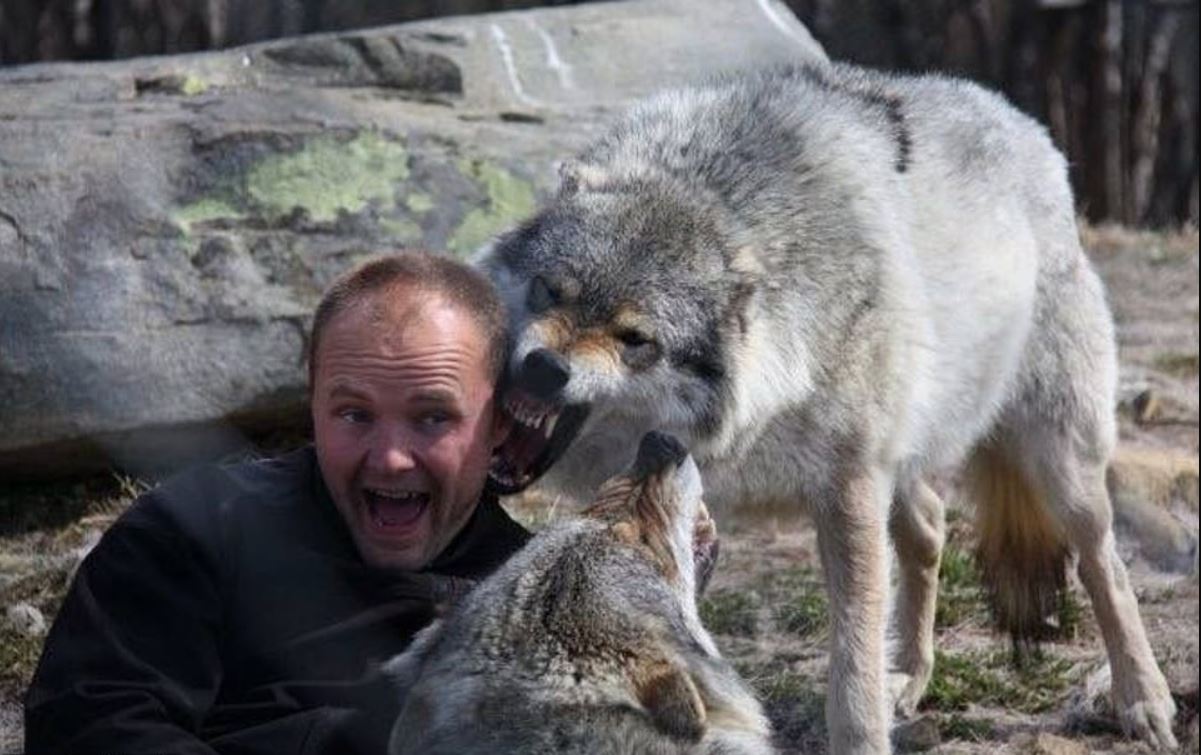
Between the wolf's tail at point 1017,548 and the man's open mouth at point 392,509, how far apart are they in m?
2.77

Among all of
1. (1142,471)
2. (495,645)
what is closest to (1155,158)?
(1142,471)

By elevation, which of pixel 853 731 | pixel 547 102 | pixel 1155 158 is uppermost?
pixel 547 102

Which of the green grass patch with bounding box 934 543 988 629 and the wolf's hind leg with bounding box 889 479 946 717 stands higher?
the wolf's hind leg with bounding box 889 479 946 717

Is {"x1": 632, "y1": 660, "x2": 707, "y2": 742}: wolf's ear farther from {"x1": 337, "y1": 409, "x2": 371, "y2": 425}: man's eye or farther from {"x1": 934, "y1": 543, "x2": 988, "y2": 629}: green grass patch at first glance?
{"x1": 934, "y1": 543, "x2": 988, "y2": 629}: green grass patch

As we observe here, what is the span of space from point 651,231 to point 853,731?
4.15 feet

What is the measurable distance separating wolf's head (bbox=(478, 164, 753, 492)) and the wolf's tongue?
55 centimetres

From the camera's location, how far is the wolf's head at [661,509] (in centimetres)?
371

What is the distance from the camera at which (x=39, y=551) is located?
633 centimetres

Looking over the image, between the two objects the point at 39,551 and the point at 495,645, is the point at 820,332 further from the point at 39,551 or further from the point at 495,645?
the point at 39,551

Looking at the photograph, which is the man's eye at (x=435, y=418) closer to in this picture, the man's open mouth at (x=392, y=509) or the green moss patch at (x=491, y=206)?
the man's open mouth at (x=392, y=509)

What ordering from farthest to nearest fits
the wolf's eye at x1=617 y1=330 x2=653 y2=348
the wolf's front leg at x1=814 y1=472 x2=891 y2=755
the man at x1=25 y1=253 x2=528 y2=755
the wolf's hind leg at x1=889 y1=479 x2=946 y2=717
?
the wolf's hind leg at x1=889 y1=479 x2=946 y2=717 → the wolf's front leg at x1=814 y1=472 x2=891 y2=755 → the wolf's eye at x1=617 y1=330 x2=653 y2=348 → the man at x1=25 y1=253 x2=528 y2=755

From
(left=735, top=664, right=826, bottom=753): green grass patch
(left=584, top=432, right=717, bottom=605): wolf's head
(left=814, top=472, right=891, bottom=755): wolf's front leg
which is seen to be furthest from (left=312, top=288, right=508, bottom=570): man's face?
(left=735, top=664, right=826, bottom=753): green grass patch

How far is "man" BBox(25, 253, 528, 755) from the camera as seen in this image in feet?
11.8

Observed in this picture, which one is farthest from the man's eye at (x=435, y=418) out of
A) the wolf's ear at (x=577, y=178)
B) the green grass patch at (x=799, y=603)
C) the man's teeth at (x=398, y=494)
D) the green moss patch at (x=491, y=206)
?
the green moss patch at (x=491, y=206)
